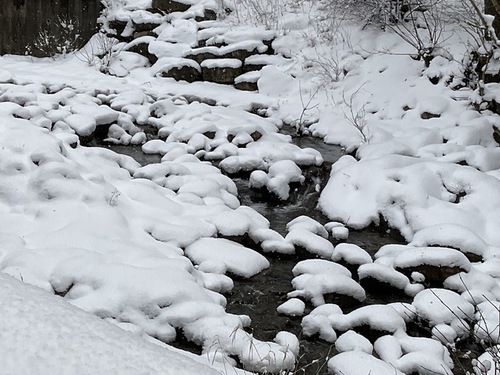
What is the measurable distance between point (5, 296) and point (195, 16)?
853 centimetres

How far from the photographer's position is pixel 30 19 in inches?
370

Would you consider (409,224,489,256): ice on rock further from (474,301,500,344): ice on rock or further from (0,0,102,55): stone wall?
(0,0,102,55): stone wall

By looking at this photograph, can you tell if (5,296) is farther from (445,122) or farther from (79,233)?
(445,122)

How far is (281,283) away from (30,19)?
7649 millimetres

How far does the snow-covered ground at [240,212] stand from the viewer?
8.84 ft

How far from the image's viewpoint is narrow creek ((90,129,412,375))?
9.68 feet

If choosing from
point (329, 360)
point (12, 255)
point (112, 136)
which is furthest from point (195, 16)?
point (329, 360)

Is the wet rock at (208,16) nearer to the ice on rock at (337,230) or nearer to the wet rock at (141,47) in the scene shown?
the wet rock at (141,47)

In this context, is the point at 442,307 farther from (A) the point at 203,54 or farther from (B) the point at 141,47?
(B) the point at 141,47

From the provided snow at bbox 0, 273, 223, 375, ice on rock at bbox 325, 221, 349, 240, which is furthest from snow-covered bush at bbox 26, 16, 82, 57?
snow at bbox 0, 273, 223, 375

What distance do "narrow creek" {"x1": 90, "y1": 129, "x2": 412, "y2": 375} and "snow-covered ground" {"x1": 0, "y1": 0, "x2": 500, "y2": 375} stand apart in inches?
2.7

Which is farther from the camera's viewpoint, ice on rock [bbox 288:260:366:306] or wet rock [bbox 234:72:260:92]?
wet rock [bbox 234:72:260:92]

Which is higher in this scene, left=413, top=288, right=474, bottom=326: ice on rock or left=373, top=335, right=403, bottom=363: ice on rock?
left=413, top=288, right=474, bottom=326: ice on rock

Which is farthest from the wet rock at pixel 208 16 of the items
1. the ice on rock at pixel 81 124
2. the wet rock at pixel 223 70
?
the ice on rock at pixel 81 124
